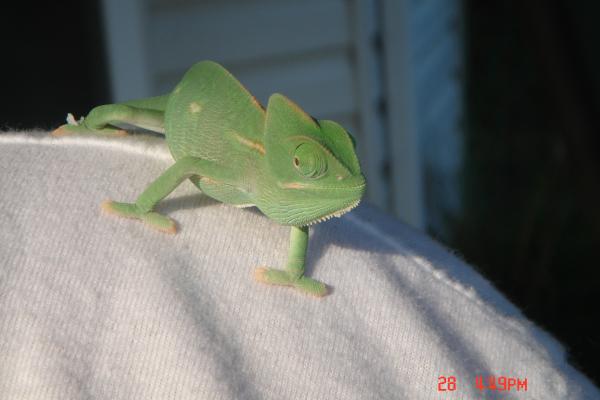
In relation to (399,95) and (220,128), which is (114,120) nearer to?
(220,128)

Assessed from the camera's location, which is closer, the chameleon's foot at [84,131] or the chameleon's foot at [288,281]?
the chameleon's foot at [288,281]

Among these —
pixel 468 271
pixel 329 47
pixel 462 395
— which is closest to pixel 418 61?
pixel 329 47

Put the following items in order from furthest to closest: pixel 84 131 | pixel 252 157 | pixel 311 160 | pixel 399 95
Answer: pixel 399 95
pixel 84 131
pixel 252 157
pixel 311 160

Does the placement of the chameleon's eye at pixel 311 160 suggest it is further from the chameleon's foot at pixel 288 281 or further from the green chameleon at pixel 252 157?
the chameleon's foot at pixel 288 281

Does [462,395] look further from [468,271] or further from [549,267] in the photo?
[549,267]

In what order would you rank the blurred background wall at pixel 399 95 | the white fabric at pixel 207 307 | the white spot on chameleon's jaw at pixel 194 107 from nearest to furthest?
1. the white fabric at pixel 207 307
2. the white spot on chameleon's jaw at pixel 194 107
3. the blurred background wall at pixel 399 95
